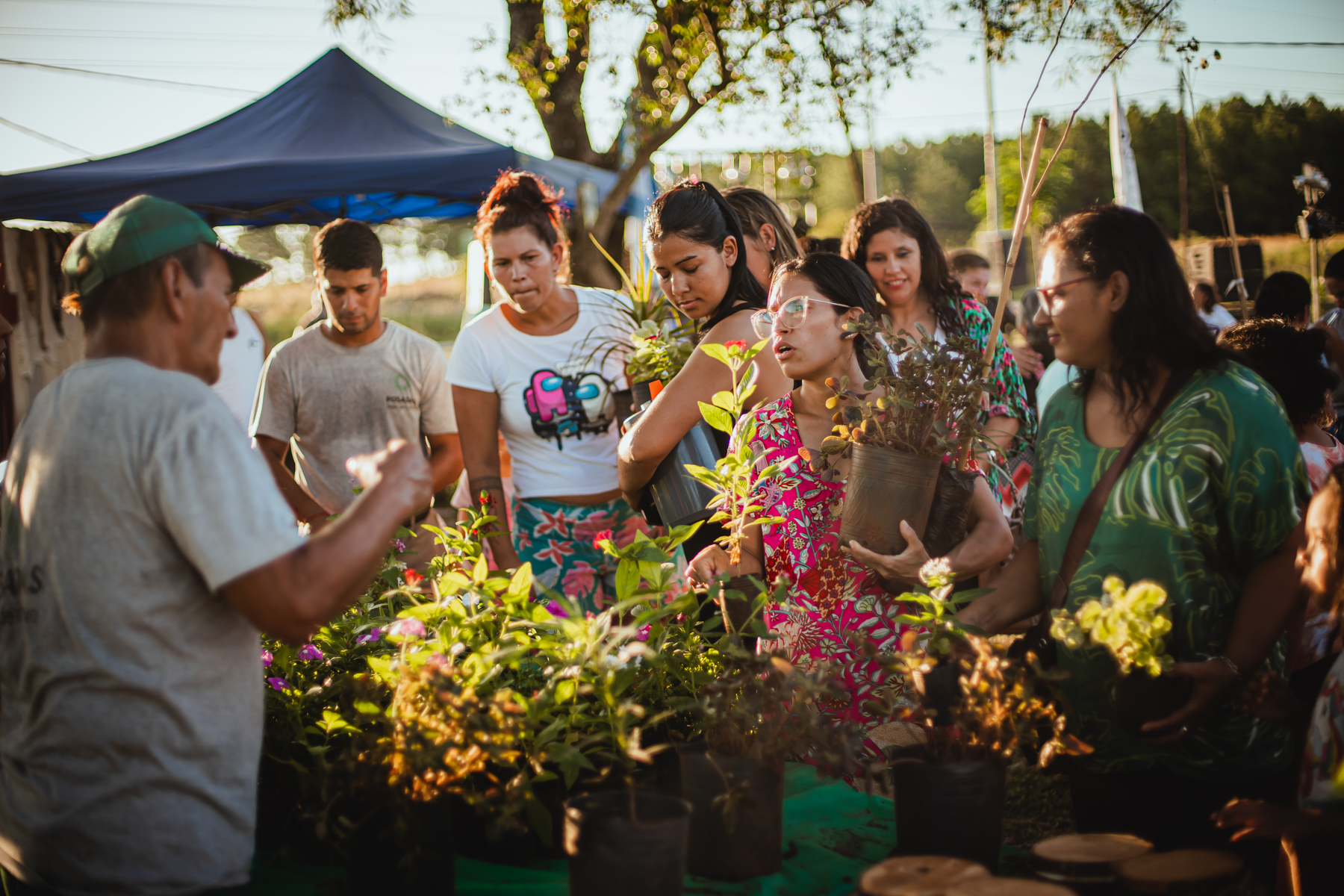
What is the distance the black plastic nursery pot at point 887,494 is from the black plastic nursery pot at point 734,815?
0.53 meters

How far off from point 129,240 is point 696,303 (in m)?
1.39

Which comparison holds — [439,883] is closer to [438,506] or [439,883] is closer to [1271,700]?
[1271,700]

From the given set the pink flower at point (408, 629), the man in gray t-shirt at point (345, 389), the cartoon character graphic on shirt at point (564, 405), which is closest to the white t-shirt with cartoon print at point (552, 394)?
the cartoon character graphic on shirt at point (564, 405)

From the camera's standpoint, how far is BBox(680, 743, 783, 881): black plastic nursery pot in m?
1.38

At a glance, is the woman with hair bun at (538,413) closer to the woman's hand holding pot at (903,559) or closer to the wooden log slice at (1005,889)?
the woman's hand holding pot at (903,559)

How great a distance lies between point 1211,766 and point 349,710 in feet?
4.93

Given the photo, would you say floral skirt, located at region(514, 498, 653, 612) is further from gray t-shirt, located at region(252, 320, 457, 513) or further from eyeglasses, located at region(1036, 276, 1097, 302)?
eyeglasses, located at region(1036, 276, 1097, 302)

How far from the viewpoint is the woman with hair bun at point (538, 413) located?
300 cm

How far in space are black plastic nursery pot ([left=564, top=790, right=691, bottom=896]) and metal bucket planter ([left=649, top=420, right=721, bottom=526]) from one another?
0.99 m

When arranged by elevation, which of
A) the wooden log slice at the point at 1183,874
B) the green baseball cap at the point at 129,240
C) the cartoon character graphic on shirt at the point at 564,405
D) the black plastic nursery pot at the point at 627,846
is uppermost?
the green baseball cap at the point at 129,240

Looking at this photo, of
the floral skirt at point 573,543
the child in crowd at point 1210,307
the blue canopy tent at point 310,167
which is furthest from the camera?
the child in crowd at point 1210,307

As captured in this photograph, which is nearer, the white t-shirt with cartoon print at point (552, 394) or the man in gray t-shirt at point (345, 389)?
the white t-shirt with cartoon print at point (552, 394)

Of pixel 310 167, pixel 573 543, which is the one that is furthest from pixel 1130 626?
pixel 310 167

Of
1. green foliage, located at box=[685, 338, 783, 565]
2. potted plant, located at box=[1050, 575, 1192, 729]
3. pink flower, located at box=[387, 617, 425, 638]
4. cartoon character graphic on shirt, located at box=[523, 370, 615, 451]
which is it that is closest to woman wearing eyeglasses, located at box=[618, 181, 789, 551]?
green foliage, located at box=[685, 338, 783, 565]
